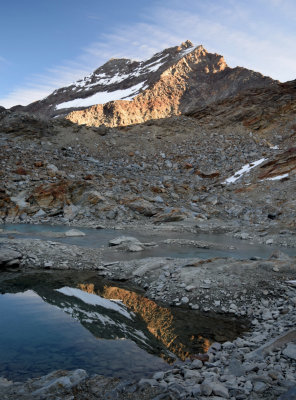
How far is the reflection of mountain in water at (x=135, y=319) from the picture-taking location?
7031 millimetres

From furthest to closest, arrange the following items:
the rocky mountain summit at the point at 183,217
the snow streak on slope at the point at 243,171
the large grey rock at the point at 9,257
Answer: the snow streak on slope at the point at 243,171
the large grey rock at the point at 9,257
the rocky mountain summit at the point at 183,217

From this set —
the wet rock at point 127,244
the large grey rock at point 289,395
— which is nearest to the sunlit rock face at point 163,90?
the wet rock at point 127,244

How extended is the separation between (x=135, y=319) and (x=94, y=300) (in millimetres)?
1931

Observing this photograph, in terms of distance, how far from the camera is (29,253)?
13969 mm

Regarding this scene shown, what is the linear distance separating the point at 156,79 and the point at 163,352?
86.6m

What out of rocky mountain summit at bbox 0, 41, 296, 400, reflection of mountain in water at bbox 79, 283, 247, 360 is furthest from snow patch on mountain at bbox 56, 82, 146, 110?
reflection of mountain in water at bbox 79, 283, 247, 360

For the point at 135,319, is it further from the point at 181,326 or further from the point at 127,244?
the point at 127,244

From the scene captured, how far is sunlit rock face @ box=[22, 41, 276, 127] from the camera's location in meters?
75.8

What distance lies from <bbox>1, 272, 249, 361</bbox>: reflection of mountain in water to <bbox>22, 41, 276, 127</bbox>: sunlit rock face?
68390 millimetres

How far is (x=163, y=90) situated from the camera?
80.8 metres

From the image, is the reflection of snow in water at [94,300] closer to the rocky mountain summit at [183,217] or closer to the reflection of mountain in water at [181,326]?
the reflection of mountain in water at [181,326]

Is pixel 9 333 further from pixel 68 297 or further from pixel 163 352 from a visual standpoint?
pixel 163 352

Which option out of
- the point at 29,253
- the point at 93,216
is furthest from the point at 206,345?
the point at 93,216

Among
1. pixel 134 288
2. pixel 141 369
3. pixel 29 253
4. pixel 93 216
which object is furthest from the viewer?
pixel 93 216
